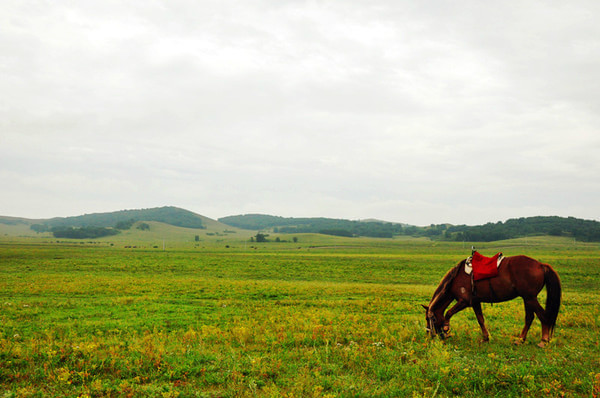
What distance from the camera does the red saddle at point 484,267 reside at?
11.1m

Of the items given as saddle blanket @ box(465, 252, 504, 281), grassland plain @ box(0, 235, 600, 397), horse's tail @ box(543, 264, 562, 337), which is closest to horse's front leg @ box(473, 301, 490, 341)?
grassland plain @ box(0, 235, 600, 397)

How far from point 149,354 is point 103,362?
3.54 ft

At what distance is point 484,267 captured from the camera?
11.3 m

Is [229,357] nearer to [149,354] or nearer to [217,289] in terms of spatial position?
[149,354]

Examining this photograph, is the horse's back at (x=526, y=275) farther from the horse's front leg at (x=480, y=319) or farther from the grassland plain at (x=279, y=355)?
the grassland plain at (x=279, y=355)

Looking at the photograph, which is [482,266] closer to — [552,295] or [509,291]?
[509,291]

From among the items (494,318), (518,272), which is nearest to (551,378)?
(518,272)

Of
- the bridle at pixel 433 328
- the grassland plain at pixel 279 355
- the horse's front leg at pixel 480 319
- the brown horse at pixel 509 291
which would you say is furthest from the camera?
the bridle at pixel 433 328

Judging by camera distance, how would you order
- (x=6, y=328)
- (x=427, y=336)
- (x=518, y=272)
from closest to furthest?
1. (x=518, y=272)
2. (x=427, y=336)
3. (x=6, y=328)

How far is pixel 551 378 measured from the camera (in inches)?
308

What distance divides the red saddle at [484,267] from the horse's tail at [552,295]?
1372 millimetres

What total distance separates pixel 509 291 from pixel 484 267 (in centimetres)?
96

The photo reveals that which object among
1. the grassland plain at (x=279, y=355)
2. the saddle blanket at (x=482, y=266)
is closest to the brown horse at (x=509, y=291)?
the saddle blanket at (x=482, y=266)

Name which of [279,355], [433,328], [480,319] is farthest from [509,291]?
[279,355]
